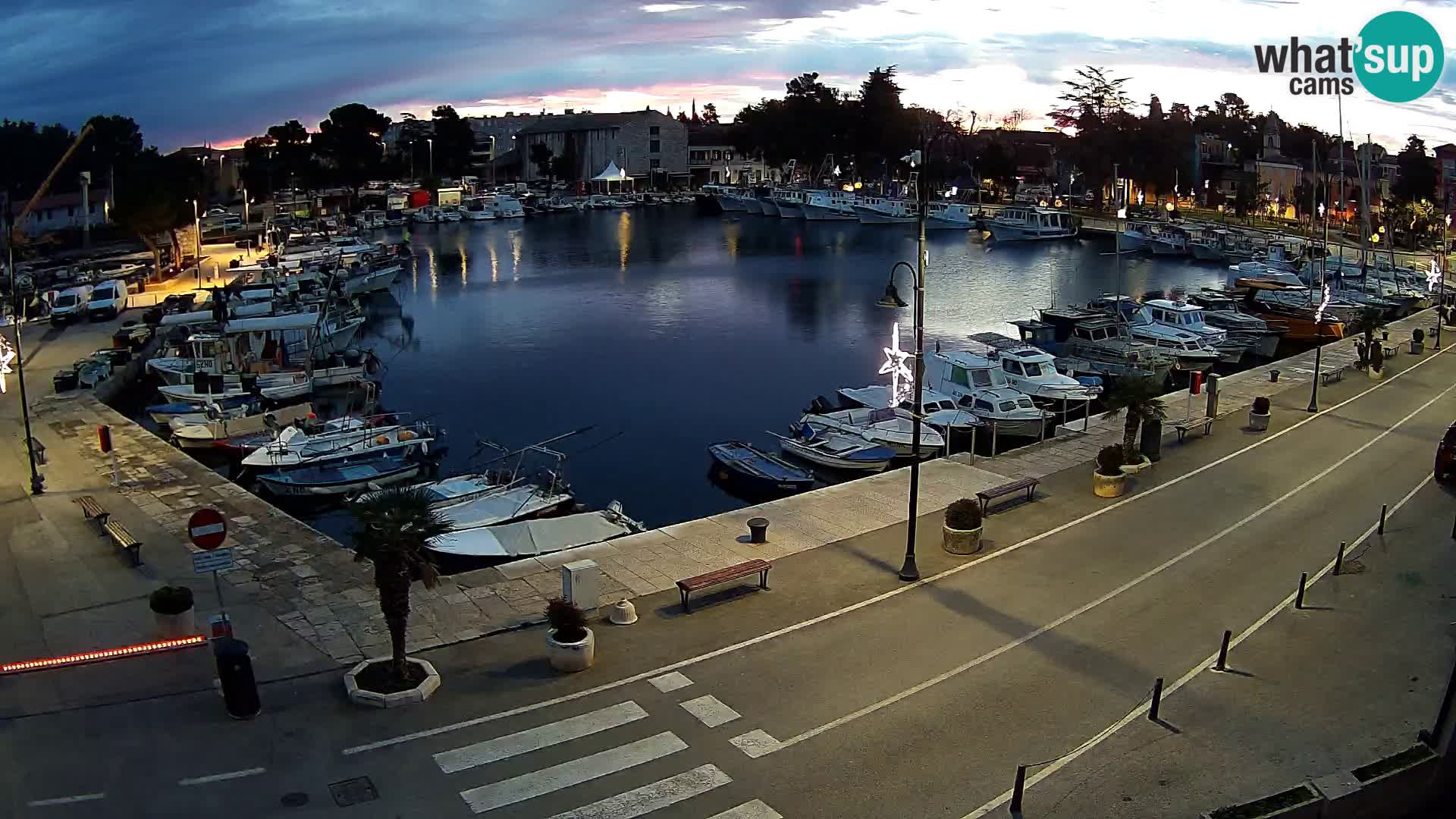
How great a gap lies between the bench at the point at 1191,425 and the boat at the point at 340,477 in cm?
2280

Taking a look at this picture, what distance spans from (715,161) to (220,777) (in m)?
183

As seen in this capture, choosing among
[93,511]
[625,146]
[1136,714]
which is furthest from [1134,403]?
[625,146]

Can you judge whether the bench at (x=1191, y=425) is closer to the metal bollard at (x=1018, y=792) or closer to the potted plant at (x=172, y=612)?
the metal bollard at (x=1018, y=792)

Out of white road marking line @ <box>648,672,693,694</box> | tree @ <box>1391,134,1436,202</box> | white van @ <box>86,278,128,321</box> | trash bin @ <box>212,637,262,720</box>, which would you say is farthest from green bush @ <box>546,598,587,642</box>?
tree @ <box>1391,134,1436,202</box>

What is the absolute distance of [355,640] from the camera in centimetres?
1725

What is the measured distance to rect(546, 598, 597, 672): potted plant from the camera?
1572 centimetres

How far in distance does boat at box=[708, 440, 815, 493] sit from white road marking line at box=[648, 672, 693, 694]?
16.5 meters

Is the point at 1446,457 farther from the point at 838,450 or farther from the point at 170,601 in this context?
the point at 170,601

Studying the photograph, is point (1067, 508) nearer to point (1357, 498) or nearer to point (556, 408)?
point (1357, 498)

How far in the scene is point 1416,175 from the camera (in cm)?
11306

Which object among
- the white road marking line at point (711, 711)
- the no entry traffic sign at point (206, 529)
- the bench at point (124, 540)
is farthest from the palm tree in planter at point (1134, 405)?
the bench at point (124, 540)

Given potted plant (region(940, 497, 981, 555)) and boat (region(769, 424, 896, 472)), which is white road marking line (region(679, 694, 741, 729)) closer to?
potted plant (region(940, 497, 981, 555))

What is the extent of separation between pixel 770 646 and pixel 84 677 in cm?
1005

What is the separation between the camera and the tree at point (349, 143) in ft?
483
